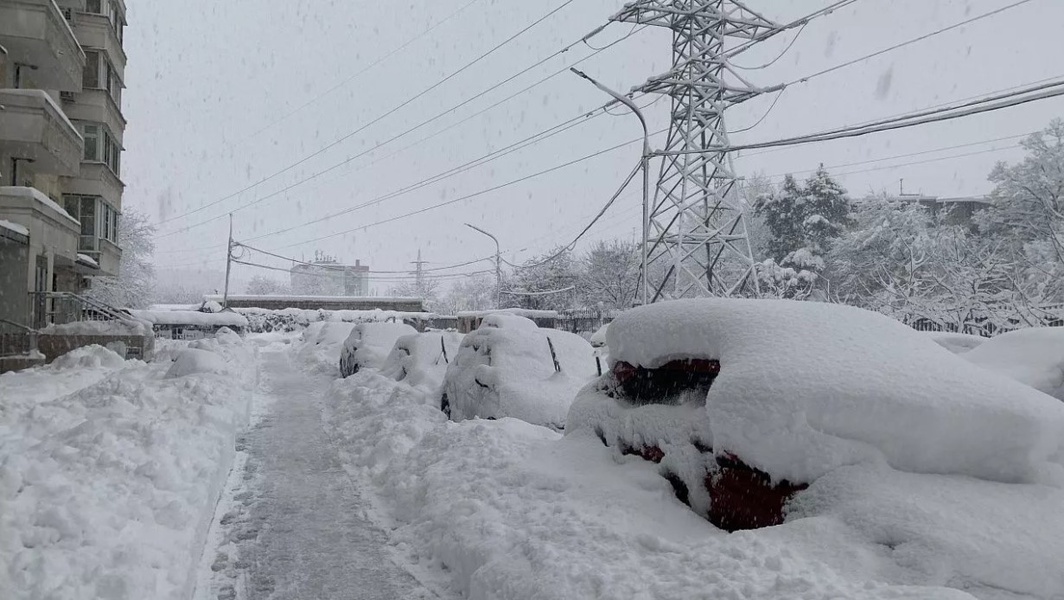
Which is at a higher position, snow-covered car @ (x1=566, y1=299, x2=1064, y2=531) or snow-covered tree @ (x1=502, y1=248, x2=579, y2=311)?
snow-covered tree @ (x1=502, y1=248, x2=579, y2=311)

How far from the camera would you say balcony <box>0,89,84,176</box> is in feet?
54.7

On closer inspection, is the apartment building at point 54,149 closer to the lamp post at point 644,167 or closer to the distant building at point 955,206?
the lamp post at point 644,167

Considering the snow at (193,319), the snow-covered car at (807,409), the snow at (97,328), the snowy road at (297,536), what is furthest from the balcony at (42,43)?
the snow at (193,319)

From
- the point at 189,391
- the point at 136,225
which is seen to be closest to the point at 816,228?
the point at 189,391

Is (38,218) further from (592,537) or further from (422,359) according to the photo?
(592,537)

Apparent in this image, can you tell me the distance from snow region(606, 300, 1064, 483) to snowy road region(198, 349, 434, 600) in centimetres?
241

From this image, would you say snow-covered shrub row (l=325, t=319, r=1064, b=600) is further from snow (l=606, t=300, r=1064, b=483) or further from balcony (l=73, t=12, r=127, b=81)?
balcony (l=73, t=12, r=127, b=81)

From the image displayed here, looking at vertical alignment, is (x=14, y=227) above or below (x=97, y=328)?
above

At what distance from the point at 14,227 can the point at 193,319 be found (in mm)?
25951

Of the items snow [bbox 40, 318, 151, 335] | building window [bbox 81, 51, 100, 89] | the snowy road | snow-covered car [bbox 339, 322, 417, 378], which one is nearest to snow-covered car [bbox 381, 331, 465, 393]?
snow-covered car [bbox 339, 322, 417, 378]

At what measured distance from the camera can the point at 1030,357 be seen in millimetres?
6469

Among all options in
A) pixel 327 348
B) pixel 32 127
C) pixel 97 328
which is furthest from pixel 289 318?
pixel 32 127

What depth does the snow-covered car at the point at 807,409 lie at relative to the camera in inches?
149

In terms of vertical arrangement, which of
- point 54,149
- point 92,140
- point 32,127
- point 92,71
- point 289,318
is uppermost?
point 92,71
